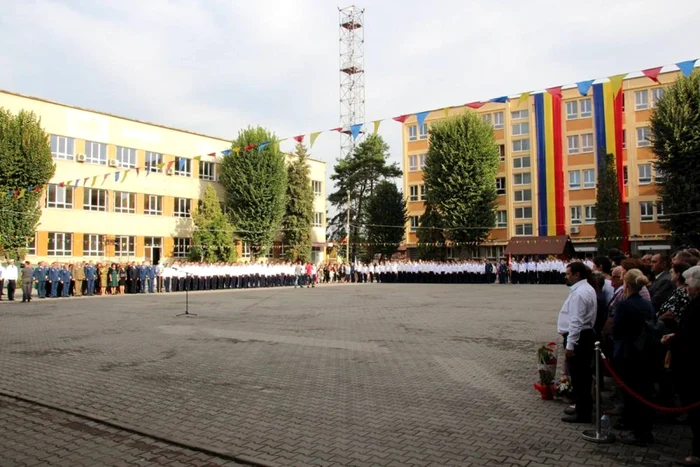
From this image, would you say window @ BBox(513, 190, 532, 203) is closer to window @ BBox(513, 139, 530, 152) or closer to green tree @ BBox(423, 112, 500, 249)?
window @ BBox(513, 139, 530, 152)

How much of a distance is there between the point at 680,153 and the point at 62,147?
144 feet

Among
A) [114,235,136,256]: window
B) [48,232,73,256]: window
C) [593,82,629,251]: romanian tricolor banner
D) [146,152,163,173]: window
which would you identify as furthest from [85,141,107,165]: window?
[593,82,629,251]: romanian tricolor banner

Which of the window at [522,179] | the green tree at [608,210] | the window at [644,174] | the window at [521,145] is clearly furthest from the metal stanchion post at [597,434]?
the window at [521,145]

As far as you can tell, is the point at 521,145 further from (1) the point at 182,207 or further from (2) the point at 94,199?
(2) the point at 94,199

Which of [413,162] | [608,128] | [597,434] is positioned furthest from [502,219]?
[597,434]

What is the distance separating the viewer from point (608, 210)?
161ft

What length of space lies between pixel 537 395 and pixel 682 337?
2598 millimetres

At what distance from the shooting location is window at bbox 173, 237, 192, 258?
4878 cm

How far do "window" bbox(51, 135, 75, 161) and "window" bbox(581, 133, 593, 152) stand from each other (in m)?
46.3

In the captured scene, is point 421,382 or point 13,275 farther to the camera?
point 13,275

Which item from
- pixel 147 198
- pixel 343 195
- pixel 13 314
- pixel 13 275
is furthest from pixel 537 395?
pixel 343 195

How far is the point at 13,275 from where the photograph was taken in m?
26.0

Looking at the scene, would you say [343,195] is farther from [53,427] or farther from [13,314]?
[53,427]

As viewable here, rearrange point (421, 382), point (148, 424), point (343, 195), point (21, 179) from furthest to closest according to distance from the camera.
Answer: point (343, 195) → point (21, 179) → point (421, 382) → point (148, 424)
